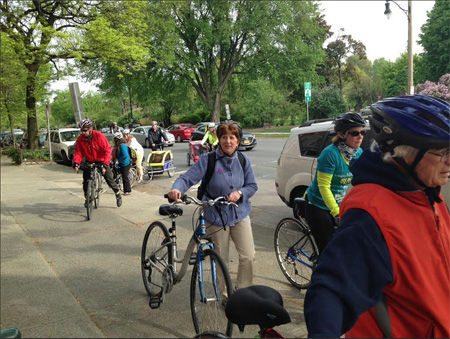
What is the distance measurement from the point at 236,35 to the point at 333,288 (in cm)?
3685

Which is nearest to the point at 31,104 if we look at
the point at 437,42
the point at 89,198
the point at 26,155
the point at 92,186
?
the point at 26,155

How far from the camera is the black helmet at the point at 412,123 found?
1.33 m

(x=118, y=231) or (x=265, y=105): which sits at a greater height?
(x=265, y=105)

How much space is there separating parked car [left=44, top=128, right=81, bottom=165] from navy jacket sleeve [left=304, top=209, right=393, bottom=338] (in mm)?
20037

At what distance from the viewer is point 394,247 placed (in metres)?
1.21

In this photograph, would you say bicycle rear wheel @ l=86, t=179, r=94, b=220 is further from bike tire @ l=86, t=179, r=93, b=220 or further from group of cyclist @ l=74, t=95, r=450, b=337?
group of cyclist @ l=74, t=95, r=450, b=337

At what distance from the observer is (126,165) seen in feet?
35.6

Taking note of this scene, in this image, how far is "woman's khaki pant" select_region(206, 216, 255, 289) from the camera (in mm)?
3824

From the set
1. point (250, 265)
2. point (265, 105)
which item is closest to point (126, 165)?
point (250, 265)

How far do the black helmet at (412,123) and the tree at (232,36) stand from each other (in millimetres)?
31954

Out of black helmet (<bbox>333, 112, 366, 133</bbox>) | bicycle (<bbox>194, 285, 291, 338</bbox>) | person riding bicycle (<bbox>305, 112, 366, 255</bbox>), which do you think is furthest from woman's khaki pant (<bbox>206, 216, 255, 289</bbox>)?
bicycle (<bbox>194, 285, 291, 338</bbox>)

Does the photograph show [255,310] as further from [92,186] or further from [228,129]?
[92,186]

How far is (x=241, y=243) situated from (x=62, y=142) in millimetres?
18839

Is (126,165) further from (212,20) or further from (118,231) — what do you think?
(212,20)
